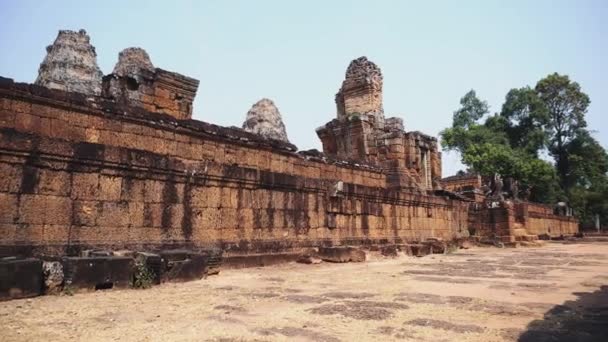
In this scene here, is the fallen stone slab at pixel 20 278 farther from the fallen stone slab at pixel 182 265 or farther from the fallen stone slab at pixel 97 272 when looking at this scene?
the fallen stone slab at pixel 182 265

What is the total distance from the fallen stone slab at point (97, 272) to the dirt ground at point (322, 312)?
0.54 feet

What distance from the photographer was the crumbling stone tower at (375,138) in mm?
15852

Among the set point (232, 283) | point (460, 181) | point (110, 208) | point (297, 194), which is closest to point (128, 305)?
point (232, 283)

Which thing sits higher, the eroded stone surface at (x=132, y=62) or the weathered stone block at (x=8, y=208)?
the eroded stone surface at (x=132, y=62)

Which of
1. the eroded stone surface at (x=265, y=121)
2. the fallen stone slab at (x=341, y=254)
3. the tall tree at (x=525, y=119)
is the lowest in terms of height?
the fallen stone slab at (x=341, y=254)

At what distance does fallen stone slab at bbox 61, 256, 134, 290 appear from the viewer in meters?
4.64

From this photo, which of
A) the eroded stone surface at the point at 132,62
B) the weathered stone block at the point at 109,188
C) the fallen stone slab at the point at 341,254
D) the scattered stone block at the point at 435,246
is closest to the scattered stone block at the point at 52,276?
the weathered stone block at the point at 109,188

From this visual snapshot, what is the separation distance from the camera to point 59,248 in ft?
17.9

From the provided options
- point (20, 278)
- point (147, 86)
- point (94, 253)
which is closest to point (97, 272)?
point (94, 253)

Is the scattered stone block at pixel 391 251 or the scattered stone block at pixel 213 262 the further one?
the scattered stone block at pixel 391 251

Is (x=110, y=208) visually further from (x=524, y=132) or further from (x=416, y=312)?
(x=524, y=132)

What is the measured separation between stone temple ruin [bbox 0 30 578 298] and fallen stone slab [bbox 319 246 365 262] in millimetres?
38

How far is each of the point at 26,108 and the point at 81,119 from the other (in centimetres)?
87

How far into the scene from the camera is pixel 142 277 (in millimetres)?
5199
